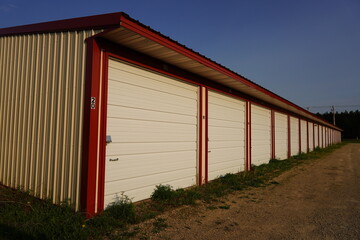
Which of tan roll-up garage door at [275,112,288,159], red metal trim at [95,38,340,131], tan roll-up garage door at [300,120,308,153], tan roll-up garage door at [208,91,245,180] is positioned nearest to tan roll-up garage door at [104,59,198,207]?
red metal trim at [95,38,340,131]

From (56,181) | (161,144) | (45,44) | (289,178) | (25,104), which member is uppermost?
(45,44)

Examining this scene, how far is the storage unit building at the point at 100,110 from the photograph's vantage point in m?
4.23

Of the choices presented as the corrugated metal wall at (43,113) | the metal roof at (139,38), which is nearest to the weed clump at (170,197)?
the corrugated metal wall at (43,113)

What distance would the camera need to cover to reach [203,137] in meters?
7.13

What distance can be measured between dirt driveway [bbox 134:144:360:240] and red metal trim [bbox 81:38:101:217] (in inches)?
40.3

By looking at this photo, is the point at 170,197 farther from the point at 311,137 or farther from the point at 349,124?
the point at 349,124

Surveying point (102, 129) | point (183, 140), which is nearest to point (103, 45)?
point (102, 129)

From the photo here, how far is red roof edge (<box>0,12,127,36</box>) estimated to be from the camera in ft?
13.3

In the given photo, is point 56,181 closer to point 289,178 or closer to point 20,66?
point 20,66

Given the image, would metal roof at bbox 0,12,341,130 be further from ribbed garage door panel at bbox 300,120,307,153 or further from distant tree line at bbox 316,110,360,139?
distant tree line at bbox 316,110,360,139

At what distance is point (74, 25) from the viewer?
4551mm

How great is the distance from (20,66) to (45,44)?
0.98 m

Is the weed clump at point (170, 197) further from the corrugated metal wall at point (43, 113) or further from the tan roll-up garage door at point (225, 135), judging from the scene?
the tan roll-up garage door at point (225, 135)

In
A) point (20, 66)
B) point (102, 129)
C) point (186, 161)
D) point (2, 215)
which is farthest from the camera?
point (186, 161)
